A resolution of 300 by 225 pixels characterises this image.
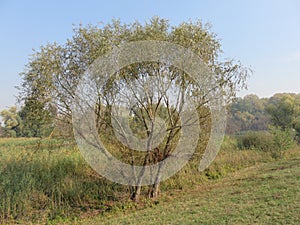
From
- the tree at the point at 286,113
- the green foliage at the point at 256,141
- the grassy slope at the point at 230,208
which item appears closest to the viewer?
the grassy slope at the point at 230,208

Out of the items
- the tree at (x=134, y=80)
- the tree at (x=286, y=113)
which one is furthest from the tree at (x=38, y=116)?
the tree at (x=286, y=113)

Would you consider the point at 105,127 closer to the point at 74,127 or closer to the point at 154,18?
the point at 74,127

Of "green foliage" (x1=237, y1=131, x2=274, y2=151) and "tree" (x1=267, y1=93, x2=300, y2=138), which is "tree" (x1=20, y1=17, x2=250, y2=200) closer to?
"green foliage" (x1=237, y1=131, x2=274, y2=151)

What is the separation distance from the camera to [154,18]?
497 cm

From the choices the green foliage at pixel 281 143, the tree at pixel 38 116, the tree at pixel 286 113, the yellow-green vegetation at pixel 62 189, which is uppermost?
the tree at pixel 286 113

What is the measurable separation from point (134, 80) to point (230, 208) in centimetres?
296

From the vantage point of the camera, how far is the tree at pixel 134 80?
4.57 metres

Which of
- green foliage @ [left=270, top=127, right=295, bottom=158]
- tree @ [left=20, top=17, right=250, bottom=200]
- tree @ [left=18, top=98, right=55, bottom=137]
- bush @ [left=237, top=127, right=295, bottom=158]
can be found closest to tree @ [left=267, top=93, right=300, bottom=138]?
bush @ [left=237, top=127, right=295, bottom=158]

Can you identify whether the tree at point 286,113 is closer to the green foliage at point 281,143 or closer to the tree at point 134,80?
the green foliage at point 281,143

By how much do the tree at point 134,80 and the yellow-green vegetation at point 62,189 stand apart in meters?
0.65

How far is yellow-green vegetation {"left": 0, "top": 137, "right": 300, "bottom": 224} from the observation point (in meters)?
4.54

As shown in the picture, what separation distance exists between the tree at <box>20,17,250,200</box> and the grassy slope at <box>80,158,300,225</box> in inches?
39.4

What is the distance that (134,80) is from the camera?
4.77m

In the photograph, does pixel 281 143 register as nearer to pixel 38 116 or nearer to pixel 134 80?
pixel 134 80
